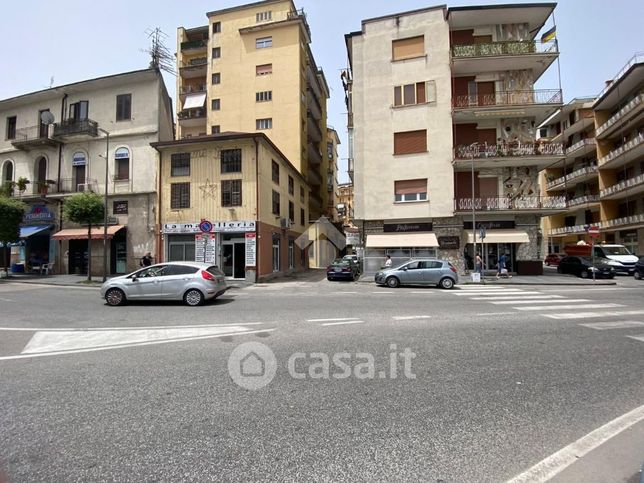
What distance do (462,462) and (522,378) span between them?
2.38 meters

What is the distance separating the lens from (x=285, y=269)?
87.4 ft

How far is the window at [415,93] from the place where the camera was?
2455cm

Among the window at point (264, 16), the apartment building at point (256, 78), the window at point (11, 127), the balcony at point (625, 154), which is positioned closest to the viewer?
the window at point (11, 127)

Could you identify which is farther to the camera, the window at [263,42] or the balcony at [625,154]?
the window at [263,42]

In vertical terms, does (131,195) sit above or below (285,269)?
above

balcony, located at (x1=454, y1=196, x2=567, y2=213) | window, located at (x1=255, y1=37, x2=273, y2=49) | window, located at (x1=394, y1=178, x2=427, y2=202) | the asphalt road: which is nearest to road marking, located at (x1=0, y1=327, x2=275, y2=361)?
the asphalt road

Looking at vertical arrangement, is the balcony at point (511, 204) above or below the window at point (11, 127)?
below

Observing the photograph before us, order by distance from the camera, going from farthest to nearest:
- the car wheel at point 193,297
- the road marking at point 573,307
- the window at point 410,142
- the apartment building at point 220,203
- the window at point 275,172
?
the window at point 410,142
the window at point 275,172
the apartment building at point 220,203
the car wheel at point 193,297
the road marking at point 573,307

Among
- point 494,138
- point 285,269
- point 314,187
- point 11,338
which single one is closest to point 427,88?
point 494,138

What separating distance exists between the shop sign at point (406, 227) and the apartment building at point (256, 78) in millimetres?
11409

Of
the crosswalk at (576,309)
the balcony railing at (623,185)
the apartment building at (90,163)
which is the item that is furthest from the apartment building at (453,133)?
the apartment building at (90,163)

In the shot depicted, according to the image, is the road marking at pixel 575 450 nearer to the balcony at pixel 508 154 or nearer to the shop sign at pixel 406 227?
the shop sign at pixel 406 227

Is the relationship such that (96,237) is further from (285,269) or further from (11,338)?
(11,338)

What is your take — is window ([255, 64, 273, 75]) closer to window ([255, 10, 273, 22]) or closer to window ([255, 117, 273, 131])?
window ([255, 117, 273, 131])
